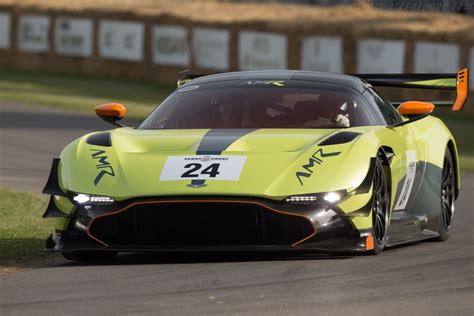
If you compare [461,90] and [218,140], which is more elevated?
[218,140]

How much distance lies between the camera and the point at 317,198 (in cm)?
844

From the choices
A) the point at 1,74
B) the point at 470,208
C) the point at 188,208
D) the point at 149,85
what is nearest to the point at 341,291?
the point at 188,208

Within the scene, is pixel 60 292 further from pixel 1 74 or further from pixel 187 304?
pixel 1 74

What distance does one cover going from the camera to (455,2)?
31234mm

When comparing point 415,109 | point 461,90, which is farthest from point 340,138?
point 461,90

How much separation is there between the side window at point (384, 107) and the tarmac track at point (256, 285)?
37.1 inches

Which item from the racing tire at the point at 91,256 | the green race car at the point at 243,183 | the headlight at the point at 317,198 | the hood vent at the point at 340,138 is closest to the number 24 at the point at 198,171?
the green race car at the point at 243,183

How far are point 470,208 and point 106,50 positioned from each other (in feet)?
76.6

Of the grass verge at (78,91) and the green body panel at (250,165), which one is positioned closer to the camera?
the green body panel at (250,165)

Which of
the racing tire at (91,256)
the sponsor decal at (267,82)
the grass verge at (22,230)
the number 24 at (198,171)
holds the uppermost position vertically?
the sponsor decal at (267,82)

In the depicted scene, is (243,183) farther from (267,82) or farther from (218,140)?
(267,82)

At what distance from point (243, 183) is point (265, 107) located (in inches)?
61.9

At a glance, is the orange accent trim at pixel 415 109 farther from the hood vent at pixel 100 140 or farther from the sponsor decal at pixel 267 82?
the hood vent at pixel 100 140

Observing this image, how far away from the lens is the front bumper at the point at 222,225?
8.38 metres
